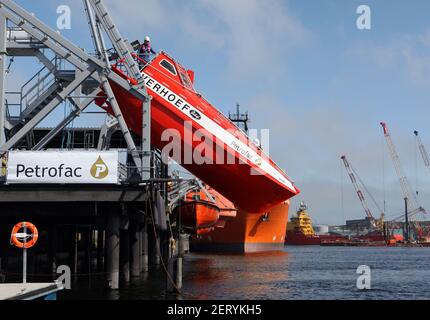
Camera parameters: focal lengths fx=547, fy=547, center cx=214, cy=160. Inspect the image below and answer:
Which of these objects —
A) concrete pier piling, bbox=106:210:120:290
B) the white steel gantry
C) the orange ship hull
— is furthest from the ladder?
the orange ship hull

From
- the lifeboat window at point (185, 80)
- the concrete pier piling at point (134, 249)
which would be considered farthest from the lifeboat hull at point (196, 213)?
the lifeboat window at point (185, 80)

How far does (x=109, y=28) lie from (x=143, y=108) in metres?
5.26

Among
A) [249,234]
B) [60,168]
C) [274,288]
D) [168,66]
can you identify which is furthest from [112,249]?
[249,234]

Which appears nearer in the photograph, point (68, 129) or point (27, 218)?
point (27, 218)

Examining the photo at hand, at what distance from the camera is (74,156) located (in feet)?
94.1

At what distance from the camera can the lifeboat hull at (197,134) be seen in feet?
109

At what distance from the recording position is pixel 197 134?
32938 mm

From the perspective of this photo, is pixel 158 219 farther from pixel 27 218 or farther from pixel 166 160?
pixel 27 218

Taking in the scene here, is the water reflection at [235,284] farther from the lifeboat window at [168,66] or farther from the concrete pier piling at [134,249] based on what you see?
the lifeboat window at [168,66]

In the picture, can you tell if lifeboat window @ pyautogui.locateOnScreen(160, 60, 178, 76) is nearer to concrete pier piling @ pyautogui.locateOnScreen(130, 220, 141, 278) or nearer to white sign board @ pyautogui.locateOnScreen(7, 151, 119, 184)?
white sign board @ pyautogui.locateOnScreen(7, 151, 119, 184)

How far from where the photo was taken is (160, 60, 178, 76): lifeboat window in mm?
34625

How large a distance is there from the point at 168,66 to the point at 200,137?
5.38 metres

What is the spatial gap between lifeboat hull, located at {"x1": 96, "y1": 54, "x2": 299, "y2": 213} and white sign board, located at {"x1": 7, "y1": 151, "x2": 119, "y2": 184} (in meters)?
5.58
